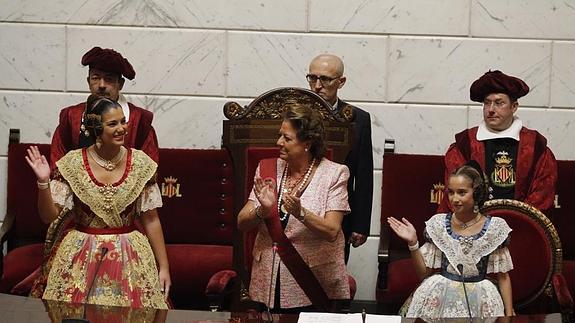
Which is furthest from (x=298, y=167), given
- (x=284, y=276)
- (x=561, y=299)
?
(x=561, y=299)

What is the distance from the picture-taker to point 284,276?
17.6 feet

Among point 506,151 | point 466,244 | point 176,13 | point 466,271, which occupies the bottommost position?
point 466,271

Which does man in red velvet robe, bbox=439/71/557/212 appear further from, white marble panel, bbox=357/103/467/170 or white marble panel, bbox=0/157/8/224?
white marble panel, bbox=0/157/8/224

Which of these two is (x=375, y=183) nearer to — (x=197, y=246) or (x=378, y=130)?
(x=378, y=130)

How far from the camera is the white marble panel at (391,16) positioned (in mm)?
7227

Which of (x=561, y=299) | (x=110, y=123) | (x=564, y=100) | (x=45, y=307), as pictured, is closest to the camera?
(x=45, y=307)

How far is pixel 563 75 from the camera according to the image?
23.7 feet

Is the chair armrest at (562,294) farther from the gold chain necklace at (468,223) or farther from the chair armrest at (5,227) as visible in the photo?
the chair armrest at (5,227)

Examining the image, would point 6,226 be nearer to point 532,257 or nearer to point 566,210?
point 532,257

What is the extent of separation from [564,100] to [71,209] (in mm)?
3229

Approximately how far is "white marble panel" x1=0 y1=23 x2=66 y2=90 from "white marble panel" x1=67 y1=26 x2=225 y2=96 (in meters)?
0.07

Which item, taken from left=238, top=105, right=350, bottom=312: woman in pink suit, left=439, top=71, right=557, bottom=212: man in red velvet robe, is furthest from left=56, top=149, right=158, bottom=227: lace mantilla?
left=439, top=71, right=557, bottom=212: man in red velvet robe

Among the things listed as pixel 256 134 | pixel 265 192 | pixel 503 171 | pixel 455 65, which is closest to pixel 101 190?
pixel 265 192

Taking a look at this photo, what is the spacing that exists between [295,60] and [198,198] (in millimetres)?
1064
